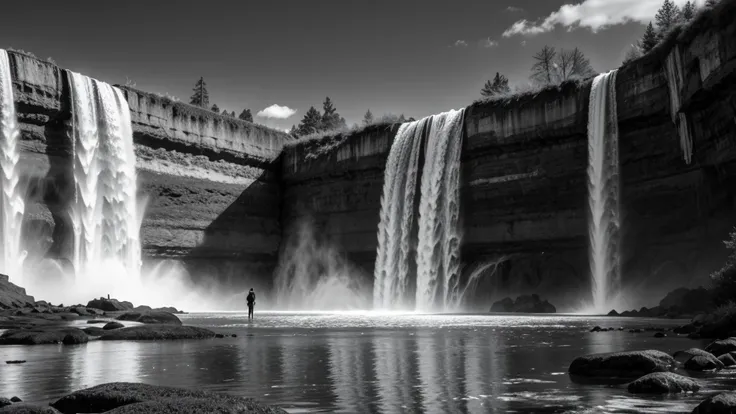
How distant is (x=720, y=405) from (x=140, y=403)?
15.7ft

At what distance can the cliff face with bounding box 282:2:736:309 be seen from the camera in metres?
30.0

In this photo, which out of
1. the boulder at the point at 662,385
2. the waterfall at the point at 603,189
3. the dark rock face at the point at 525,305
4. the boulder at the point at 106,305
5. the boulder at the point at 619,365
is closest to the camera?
the boulder at the point at 662,385

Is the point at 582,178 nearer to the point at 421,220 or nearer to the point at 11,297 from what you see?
the point at 421,220

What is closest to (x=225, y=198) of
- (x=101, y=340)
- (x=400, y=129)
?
(x=400, y=129)

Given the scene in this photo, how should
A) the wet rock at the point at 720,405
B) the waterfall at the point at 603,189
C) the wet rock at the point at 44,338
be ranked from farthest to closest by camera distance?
the waterfall at the point at 603,189
the wet rock at the point at 44,338
the wet rock at the point at 720,405

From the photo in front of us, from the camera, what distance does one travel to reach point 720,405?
18.9 feet

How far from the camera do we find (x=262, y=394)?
7.44 m

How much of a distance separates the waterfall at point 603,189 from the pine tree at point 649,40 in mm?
3369

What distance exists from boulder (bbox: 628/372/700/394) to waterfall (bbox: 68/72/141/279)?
37.5 metres

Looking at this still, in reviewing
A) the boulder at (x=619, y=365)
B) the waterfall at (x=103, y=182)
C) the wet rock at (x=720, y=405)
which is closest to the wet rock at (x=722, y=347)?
the boulder at (x=619, y=365)

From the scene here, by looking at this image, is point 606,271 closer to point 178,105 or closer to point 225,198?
point 225,198

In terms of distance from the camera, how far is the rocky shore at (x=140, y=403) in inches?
211

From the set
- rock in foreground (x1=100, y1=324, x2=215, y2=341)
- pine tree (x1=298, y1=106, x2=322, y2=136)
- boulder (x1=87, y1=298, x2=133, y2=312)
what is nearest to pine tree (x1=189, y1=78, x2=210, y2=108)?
pine tree (x1=298, y1=106, x2=322, y2=136)

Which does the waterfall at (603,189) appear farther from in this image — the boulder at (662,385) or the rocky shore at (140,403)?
the rocky shore at (140,403)
